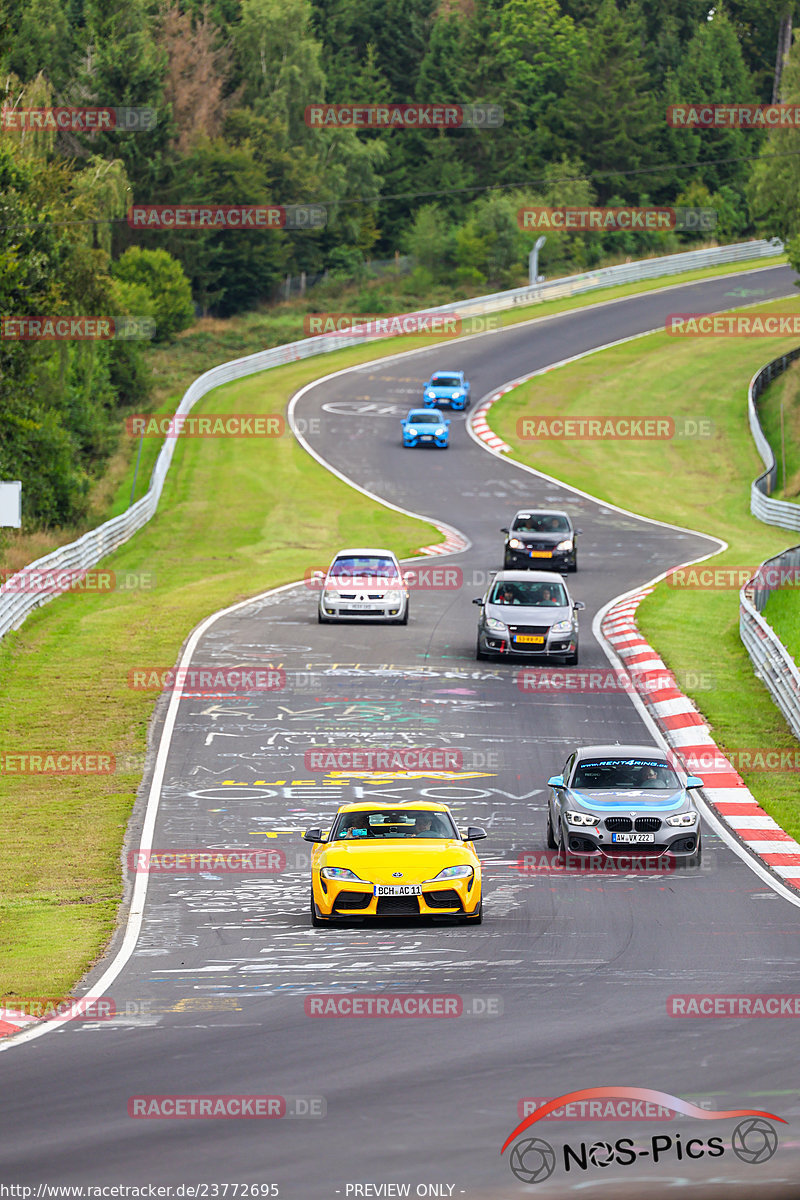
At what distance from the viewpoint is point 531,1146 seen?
8.00m

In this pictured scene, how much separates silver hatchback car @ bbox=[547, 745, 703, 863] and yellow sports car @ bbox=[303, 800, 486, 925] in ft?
8.68

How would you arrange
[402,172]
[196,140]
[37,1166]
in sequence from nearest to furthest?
[37,1166] < [196,140] < [402,172]

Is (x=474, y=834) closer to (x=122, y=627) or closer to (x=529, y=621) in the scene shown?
(x=529, y=621)

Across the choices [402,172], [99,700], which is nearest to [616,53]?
[402,172]

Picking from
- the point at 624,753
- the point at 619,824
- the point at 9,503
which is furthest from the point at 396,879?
the point at 9,503

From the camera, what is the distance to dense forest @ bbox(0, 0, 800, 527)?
181ft

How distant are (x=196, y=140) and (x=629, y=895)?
83970 millimetres

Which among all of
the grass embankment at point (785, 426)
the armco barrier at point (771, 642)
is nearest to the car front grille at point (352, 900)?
the armco barrier at point (771, 642)

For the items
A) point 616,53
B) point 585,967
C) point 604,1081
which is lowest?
point 585,967

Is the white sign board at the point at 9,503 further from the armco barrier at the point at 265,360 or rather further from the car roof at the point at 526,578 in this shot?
the car roof at the point at 526,578

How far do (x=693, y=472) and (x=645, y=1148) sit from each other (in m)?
51.7

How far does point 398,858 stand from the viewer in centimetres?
1513

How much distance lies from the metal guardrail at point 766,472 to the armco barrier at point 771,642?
52.0 ft

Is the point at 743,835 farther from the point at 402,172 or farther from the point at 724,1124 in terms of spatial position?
the point at 402,172
